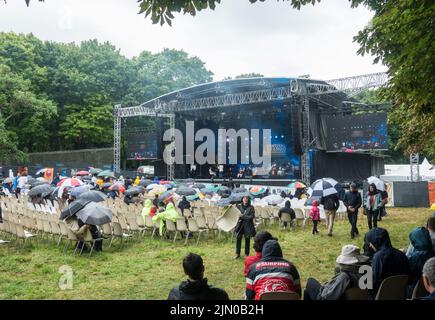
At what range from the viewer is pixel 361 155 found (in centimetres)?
2803

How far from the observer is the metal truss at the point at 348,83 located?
19688 mm

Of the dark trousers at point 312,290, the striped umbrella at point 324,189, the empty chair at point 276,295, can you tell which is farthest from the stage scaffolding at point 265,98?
the empty chair at point 276,295

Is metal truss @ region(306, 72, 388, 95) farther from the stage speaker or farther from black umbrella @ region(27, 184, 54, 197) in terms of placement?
black umbrella @ region(27, 184, 54, 197)

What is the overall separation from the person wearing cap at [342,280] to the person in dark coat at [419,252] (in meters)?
0.78

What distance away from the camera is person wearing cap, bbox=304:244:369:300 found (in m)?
3.33

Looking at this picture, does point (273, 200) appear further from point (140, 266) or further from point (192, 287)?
point (192, 287)

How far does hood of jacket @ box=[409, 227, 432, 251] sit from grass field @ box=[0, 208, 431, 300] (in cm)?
224

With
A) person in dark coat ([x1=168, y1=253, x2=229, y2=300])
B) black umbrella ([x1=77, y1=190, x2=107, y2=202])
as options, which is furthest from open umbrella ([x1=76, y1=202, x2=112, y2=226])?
person in dark coat ([x1=168, y1=253, x2=229, y2=300])

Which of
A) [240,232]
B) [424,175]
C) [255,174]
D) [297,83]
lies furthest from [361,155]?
[240,232]

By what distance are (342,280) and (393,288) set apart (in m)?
0.69

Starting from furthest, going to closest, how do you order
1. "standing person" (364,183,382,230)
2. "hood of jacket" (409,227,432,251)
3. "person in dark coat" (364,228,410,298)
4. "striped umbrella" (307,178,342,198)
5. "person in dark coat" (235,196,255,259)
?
1. "striped umbrella" (307,178,342,198)
2. "standing person" (364,183,382,230)
3. "person in dark coat" (235,196,255,259)
4. "hood of jacket" (409,227,432,251)
5. "person in dark coat" (364,228,410,298)

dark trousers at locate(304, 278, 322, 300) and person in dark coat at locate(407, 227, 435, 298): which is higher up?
person in dark coat at locate(407, 227, 435, 298)
